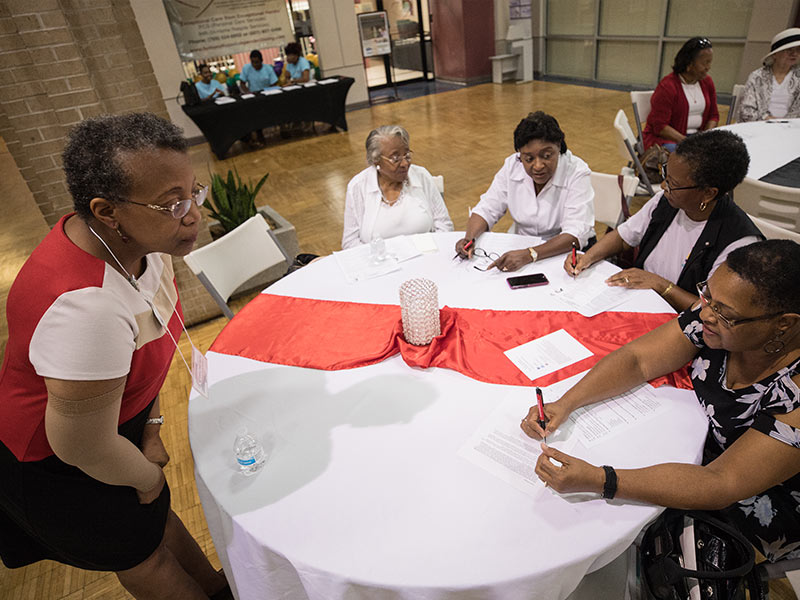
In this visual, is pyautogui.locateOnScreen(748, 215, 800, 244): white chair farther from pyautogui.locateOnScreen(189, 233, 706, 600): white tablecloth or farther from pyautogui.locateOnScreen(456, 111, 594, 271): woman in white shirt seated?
pyautogui.locateOnScreen(189, 233, 706, 600): white tablecloth

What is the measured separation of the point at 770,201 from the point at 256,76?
846cm

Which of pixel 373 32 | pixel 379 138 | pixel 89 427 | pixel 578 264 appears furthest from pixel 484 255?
pixel 373 32

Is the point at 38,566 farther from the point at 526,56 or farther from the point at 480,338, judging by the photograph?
the point at 526,56

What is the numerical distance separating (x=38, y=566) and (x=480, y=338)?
7.12 ft

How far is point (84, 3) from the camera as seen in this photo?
2.90 meters

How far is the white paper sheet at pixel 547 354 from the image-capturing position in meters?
1.57

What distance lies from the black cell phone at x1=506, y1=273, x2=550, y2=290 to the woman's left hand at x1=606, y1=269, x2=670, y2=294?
0.26 metres

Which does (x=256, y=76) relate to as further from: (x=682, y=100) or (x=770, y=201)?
(x=770, y=201)

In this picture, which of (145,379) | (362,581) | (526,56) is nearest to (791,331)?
(362,581)

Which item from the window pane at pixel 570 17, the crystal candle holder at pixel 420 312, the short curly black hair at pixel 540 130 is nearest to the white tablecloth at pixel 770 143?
the short curly black hair at pixel 540 130

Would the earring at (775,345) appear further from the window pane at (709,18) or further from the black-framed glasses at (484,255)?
the window pane at (709,18)

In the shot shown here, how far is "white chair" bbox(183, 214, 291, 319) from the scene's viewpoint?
221cm

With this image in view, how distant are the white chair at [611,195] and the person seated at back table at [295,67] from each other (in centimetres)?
737

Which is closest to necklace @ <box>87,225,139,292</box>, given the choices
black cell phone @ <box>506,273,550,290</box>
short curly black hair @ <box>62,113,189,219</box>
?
short curly black hair @ <box>62,113,189,219</box>
